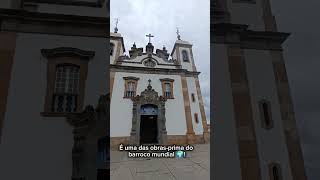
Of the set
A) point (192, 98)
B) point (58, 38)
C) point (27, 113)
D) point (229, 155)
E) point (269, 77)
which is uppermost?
point (58, 38)

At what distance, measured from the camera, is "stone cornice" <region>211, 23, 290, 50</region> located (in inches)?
246

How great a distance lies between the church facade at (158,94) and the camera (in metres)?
2.96

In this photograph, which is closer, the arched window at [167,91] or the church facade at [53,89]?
the arched window at [167,91]

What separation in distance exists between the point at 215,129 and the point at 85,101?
2.72 metres

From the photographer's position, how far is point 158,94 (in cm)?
311

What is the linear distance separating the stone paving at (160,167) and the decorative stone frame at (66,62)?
2.91 m

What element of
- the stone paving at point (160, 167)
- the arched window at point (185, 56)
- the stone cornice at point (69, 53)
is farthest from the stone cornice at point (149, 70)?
the stone cornice at point (69, 53)

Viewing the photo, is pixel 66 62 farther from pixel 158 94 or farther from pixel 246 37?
pixel 246 37

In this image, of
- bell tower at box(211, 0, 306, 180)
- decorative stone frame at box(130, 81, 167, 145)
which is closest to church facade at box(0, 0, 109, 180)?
decorative stone frame at box(130, 81, 167, 145)

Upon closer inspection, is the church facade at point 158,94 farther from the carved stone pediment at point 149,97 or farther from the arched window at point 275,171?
the arched window at point 275,171

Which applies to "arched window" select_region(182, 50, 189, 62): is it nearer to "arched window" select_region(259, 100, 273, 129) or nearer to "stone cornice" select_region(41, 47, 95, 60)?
"stone cornice" select_region(41, 47, 95, 60)

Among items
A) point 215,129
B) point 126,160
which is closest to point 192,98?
point 126,160

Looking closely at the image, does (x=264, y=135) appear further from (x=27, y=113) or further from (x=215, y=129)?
(x=27, y=113)

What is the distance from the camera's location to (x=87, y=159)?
17.1 feet
